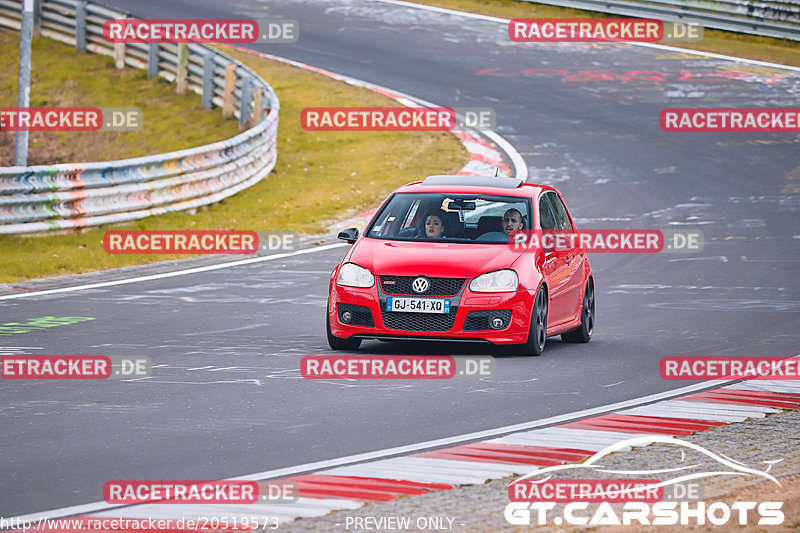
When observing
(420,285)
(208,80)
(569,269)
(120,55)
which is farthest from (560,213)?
(120,55)

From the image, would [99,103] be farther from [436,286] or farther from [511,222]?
[436,286]

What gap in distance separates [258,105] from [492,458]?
19309 mm

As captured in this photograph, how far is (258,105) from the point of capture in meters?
26.1

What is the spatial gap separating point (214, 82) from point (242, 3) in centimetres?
1238

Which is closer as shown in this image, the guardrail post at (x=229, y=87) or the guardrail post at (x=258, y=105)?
the guardrail post at (x=258, y=105)

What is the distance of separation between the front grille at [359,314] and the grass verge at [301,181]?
20.6 feet

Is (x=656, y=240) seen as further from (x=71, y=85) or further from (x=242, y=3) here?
(x=242, y=3)

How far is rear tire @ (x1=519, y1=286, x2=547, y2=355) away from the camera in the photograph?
1111 cm

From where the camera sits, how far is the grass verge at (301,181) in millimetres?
17188

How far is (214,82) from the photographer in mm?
29500

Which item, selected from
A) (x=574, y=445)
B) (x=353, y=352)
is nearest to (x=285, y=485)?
(x=574, y=445)

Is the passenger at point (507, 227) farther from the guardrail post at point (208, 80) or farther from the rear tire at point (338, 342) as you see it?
the guardrail post at point (208, 80)

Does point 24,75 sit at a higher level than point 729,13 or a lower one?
lower

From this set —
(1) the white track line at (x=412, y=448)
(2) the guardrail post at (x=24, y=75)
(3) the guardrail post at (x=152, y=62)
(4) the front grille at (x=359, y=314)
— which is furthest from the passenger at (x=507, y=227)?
(3) the guardrail post at (x=152, y=62)
